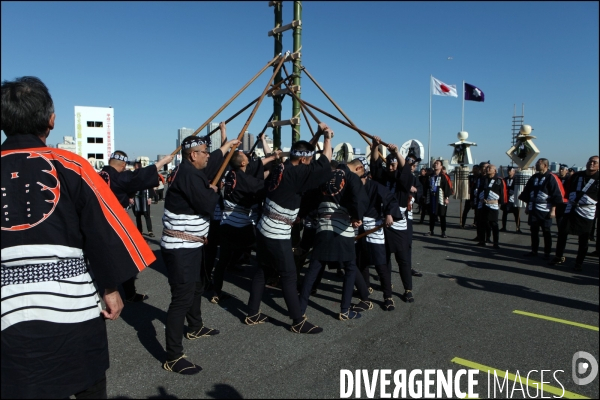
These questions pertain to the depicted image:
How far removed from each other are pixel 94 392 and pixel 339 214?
9.67 ft

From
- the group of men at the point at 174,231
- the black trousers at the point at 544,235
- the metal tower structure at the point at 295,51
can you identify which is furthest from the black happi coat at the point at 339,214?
the black trousers at the point at 544,235

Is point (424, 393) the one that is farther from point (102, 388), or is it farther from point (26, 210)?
point (26, 210)

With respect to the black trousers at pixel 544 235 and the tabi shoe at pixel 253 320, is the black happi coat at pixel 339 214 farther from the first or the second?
the black trousers at pixel 544 235

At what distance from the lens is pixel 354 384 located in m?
3.12

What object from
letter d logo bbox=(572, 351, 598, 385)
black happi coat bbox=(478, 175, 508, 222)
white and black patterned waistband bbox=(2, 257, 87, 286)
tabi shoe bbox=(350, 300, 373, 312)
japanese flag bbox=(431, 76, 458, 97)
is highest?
japanese flag bbox=(431, 76, 458, 97)

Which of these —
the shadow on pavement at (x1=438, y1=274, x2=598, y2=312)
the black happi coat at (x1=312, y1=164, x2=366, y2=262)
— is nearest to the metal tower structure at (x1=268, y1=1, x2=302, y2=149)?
the black happi coat at (x1=312, y1=164, x2=366, y2=262)

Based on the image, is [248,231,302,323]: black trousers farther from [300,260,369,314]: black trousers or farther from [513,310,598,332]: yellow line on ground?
[513,310,598,332]: yellow line on ground

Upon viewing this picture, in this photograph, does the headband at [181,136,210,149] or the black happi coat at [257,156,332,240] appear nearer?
the headband at [181,136,210,149]

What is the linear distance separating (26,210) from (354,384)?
248cm

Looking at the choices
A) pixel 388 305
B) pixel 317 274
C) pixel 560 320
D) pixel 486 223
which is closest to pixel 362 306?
pixel 388 305

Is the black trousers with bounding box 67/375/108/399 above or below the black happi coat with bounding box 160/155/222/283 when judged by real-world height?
below

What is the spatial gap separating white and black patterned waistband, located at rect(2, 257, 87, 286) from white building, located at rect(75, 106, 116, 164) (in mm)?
46318

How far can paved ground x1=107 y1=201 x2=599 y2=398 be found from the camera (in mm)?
3121

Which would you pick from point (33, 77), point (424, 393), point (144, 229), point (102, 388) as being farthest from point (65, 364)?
point (144, 229)
